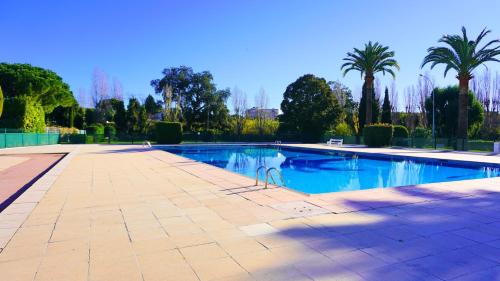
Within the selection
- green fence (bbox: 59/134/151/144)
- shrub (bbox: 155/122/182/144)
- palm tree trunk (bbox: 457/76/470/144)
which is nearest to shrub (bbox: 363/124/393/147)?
palm tree trunk (bbox: 457/76/470/144)

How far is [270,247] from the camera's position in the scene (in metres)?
4.11

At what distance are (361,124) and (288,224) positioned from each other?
1323 inches

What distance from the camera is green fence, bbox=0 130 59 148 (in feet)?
85.8

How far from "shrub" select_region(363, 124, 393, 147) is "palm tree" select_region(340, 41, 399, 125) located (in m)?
2.74

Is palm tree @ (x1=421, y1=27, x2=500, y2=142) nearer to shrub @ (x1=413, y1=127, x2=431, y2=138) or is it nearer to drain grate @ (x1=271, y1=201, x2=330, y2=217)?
shrub @ (x1=413, y1=127, x2=431, y2=138)

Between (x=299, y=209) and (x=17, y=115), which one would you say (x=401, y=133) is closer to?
(x=299, y=209)

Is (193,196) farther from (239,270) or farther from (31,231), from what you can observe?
(239,270)

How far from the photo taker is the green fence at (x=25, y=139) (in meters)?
26.2

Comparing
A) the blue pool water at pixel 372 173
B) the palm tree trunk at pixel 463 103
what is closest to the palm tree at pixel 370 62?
the palm tree trunk at pixel 463 103

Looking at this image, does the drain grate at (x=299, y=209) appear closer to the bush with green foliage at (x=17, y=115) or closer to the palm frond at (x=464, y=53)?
the palm frond at (x=464, y=53)

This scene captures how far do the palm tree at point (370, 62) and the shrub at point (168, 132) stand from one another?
633 inches

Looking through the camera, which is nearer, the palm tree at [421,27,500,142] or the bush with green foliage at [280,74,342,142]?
the palm tree at [421,27,500,142]

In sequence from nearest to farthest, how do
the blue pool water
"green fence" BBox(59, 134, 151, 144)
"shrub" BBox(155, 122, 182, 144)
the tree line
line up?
the blue pool water → the tree line → "shrub" BBox(155, 122, 182, 144) → "green fence" BBox(59, 134, 151, 144)

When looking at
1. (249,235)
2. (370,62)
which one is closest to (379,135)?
(370,62)
